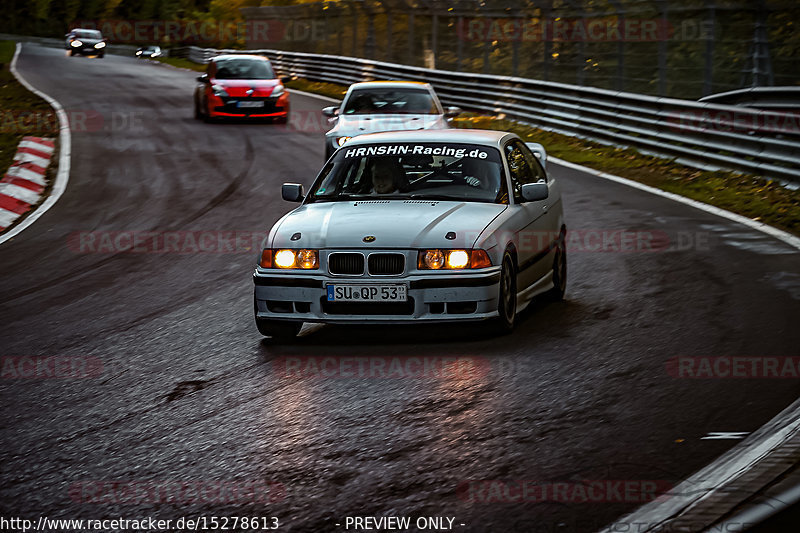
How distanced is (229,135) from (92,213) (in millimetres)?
10107

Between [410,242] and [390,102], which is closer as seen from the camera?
[410,242]

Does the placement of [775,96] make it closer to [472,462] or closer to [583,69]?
[583,69]

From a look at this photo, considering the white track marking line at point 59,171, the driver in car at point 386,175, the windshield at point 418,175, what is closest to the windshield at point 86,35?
the white track marking line at point 59,171

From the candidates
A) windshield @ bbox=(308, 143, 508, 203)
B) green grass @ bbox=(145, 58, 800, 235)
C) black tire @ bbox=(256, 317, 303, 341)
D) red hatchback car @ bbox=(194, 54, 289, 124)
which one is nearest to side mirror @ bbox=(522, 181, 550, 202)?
windshield @ bbox=(308, 143, 508, 203)

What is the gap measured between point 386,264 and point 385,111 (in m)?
10.8

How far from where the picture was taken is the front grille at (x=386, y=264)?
790 centimetres

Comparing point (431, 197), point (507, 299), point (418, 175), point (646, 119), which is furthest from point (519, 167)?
point (646, 119)

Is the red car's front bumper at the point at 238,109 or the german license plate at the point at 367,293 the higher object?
the german license plate at the point at 367,293

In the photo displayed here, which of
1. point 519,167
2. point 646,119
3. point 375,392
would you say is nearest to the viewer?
point 375,392

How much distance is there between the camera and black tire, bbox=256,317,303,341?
8227mm

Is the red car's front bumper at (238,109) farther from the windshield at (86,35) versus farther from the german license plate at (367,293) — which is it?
the windshield at (86,35)

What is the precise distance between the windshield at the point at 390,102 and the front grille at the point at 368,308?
35.2ft

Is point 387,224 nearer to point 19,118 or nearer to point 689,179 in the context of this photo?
point 689,179

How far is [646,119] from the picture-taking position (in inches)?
811
